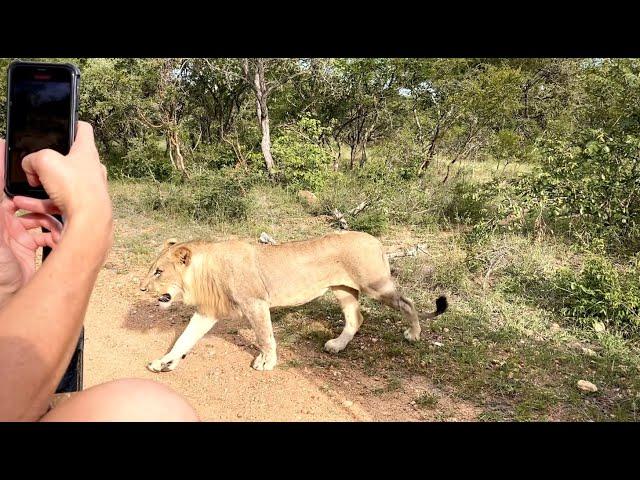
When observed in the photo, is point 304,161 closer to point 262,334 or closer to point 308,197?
point 308,197

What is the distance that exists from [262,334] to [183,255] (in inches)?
41.4

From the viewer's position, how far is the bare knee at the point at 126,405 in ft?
2.89

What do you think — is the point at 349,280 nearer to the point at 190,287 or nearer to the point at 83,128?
the point at 190,287

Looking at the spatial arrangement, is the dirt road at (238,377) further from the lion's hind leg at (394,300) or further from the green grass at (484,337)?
the lion's hind leg at (394,300)

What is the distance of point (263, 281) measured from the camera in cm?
512

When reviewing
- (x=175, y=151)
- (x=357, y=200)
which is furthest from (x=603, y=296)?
(x=175, y=151)

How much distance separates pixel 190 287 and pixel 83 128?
148 inches

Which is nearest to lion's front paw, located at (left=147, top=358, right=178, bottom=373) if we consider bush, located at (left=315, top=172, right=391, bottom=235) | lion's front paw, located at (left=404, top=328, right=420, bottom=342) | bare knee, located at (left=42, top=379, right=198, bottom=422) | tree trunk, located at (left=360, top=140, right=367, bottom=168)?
lion's front paw, located at (left=404, top=328, right=420, bottom=342)

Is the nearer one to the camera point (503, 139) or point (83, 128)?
point (83, 128)

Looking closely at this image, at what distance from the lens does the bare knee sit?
0.88 meters

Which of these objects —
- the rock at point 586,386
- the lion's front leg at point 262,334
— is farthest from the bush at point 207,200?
the rock at point 586,386

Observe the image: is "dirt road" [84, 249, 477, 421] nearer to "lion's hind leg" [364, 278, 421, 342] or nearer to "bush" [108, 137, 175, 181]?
"lion's hind leg" [364, 278, 421, 342]

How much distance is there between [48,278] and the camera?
94 cm
